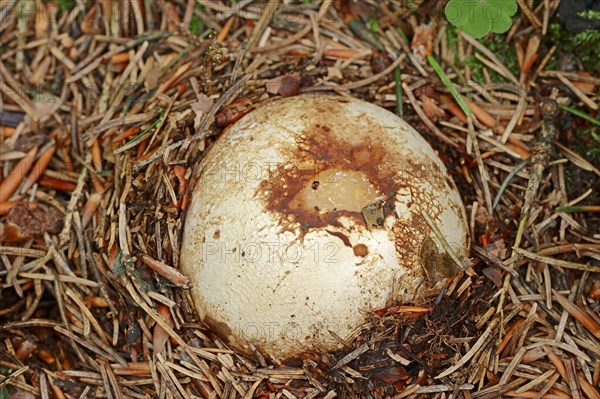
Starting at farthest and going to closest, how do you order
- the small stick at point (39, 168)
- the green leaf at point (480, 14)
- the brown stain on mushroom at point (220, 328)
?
the small stick at point (39, 168) → the green leaf at point (480, 14) → the brown stain on mushroom at point (220, 328)

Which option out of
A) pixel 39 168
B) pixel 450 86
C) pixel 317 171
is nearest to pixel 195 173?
pixel 317 171

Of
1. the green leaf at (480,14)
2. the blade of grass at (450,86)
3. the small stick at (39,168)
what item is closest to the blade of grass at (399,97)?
the blade of grass at (450,86)

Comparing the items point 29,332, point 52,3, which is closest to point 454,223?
point 29,332

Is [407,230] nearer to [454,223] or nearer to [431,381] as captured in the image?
[454,223]

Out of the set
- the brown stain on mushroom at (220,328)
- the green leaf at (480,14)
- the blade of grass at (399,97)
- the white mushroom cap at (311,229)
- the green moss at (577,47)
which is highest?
the green leaf at (480,14)

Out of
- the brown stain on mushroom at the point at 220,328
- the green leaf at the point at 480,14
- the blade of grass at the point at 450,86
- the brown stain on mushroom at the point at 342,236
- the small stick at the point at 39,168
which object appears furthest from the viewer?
the small stick at the point at 39,168

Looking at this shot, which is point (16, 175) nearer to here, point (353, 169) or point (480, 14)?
point (353, 169)

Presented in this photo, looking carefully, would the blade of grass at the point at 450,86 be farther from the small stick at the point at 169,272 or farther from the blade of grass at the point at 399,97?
the small stick at the point at 169,272

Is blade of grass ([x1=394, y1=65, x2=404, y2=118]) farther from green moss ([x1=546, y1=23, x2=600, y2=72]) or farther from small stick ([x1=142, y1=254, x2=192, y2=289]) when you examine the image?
small stick ([x1=142, y1=254, x2=192, y2=289])
